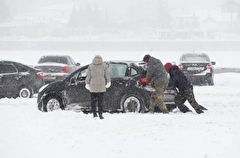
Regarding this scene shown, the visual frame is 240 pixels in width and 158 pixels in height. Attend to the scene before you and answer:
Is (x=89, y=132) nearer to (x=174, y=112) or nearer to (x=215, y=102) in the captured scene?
(x=174, y=112)

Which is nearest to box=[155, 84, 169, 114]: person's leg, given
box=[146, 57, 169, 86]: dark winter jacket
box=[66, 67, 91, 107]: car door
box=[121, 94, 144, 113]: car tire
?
box=[146, 57, 169, 86]: dark winter jacket

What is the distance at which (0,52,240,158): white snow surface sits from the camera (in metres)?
7.06

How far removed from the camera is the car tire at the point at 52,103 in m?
10.7

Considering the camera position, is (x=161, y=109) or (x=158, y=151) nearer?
(x=158, y=151)

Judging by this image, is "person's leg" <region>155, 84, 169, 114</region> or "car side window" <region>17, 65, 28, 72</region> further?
"car side window" <region>17, 65, 28, 72</region>

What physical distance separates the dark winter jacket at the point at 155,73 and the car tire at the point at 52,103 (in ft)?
7.69

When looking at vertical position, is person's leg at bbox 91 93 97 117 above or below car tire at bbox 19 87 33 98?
above

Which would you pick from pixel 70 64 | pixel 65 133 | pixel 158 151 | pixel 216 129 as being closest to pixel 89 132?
pixel 65 133

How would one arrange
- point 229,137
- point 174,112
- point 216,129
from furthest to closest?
point 174,112 → point 216,129 → point 229,137

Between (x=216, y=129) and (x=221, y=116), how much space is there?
157 centimetres

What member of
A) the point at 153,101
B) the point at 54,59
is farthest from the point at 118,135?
the point at 54,59

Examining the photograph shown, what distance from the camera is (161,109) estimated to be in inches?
397

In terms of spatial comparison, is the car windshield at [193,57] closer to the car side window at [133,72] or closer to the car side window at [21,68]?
the car side window at [21,68]

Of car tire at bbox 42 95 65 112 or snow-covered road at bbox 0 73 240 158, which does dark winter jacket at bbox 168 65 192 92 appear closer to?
snow-covered road at bbox 0 73 240 158
